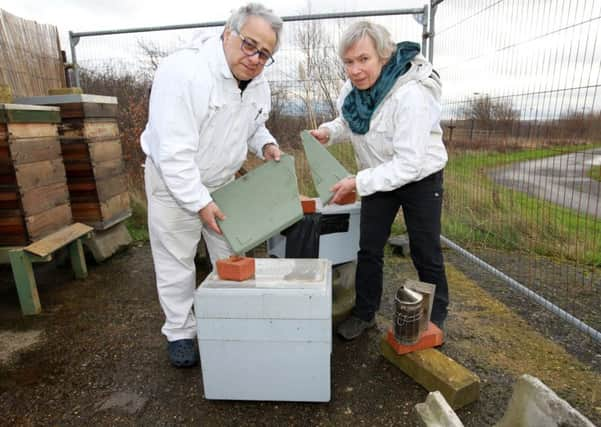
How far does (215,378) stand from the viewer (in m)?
1.97

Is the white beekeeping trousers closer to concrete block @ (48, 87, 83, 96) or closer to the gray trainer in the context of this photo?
the gray trainer

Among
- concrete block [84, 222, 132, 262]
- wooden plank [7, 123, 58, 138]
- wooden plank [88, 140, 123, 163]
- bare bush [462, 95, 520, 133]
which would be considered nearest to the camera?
wooden plank [7, 123, 58, 138]

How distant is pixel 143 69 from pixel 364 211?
4.36m

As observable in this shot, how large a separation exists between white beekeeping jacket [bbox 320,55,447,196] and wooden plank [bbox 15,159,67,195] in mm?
2368

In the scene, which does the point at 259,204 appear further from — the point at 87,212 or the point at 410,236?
the point at 87,212

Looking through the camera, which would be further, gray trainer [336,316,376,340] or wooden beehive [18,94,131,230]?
wooden beehive [18,94,131,230]

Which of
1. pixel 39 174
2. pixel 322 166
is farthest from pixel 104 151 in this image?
pixel 322 166

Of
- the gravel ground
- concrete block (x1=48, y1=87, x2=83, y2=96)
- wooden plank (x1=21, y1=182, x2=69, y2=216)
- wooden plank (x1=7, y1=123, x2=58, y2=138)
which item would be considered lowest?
the gravel ground

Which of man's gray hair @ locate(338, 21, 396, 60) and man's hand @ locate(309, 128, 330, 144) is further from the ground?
man's gray hair @ locate(338, 21, 396, 60)

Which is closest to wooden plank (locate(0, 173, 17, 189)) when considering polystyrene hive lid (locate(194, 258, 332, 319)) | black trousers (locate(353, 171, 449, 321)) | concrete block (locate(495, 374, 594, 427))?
polystyrene hive lid (locate(194, 258, 332, 319))

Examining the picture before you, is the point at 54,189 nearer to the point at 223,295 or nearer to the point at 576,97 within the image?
the point at 223,295

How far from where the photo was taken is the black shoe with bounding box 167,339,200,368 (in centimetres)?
232

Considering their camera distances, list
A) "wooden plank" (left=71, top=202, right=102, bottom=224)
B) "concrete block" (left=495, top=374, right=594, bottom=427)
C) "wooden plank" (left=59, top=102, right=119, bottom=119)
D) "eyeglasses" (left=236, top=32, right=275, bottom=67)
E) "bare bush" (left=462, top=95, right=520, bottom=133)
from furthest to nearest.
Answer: "wooden plank" (left=71, top=202, right=102, bottom=224), "wooden plank" (left=59, top=102, right=119, bottom=119), "bare bush" (left=462, top=95, right=520, bottom=133), "eyeglasses" (left=236, top=32, right=275, bottom=67), "concrete block" (left=495, top=374, right=594, bottom=427)

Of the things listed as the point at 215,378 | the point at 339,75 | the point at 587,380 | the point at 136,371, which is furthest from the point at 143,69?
the point at 587,380
